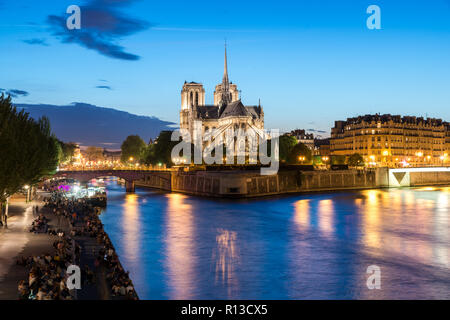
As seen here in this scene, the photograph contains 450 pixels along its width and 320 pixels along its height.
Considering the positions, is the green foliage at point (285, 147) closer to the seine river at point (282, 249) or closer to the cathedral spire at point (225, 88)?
the cathedral spire at point (225, 88)

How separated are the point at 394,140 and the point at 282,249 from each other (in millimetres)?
96194

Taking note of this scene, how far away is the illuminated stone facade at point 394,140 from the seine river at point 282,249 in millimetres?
64498

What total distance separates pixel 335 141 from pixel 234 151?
38089 millimetres

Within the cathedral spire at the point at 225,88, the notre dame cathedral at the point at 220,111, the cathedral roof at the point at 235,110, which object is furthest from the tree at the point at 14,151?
the cathedral spire at the point at 225,88

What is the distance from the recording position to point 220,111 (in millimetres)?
135625

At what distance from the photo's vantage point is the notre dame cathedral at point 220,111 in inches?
4742

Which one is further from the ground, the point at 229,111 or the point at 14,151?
the point at 229,111

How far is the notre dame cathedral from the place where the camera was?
395 feet

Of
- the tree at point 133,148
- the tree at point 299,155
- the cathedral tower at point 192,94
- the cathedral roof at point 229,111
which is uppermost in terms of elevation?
the cathedral tower at point 192,94

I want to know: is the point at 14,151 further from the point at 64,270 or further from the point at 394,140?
the point at 394,140

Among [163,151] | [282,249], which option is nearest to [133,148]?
[163,151]

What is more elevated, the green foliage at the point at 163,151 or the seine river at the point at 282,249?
the green foliage at the point at 163,151

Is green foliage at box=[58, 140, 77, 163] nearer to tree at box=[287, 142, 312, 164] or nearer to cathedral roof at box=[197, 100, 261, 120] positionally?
cathedral roof at box=[197, 100, 261, 120]
